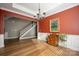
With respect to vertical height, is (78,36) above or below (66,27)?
below

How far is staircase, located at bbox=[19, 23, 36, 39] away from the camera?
6.21m

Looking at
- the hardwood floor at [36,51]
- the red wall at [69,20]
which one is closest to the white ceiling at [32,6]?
the red wall at [69,20]

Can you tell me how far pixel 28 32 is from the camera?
6.49 meters

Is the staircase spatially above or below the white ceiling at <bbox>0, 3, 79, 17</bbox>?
below

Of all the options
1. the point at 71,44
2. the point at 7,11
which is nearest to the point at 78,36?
the point at 71,44

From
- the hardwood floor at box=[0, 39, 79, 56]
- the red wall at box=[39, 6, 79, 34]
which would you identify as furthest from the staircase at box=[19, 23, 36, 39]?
the hardwood floor at box=[0, 39, 79, 56]

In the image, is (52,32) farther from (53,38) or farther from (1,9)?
(1,9)

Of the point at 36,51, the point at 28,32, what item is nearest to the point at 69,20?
the point at 36,51

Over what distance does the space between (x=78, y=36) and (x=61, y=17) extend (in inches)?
44.3

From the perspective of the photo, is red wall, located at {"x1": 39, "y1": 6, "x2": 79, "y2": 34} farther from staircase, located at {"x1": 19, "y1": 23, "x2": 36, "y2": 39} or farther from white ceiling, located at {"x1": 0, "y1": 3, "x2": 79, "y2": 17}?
staircase, located at {"x1": 19, "y1": 23, "x2": 36, "y2": 39}

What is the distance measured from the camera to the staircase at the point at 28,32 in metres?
6.21

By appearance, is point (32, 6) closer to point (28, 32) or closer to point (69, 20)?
point (69, 20)

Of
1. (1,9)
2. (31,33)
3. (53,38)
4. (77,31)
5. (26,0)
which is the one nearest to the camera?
(26,0)

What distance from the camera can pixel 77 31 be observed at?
269 cm
